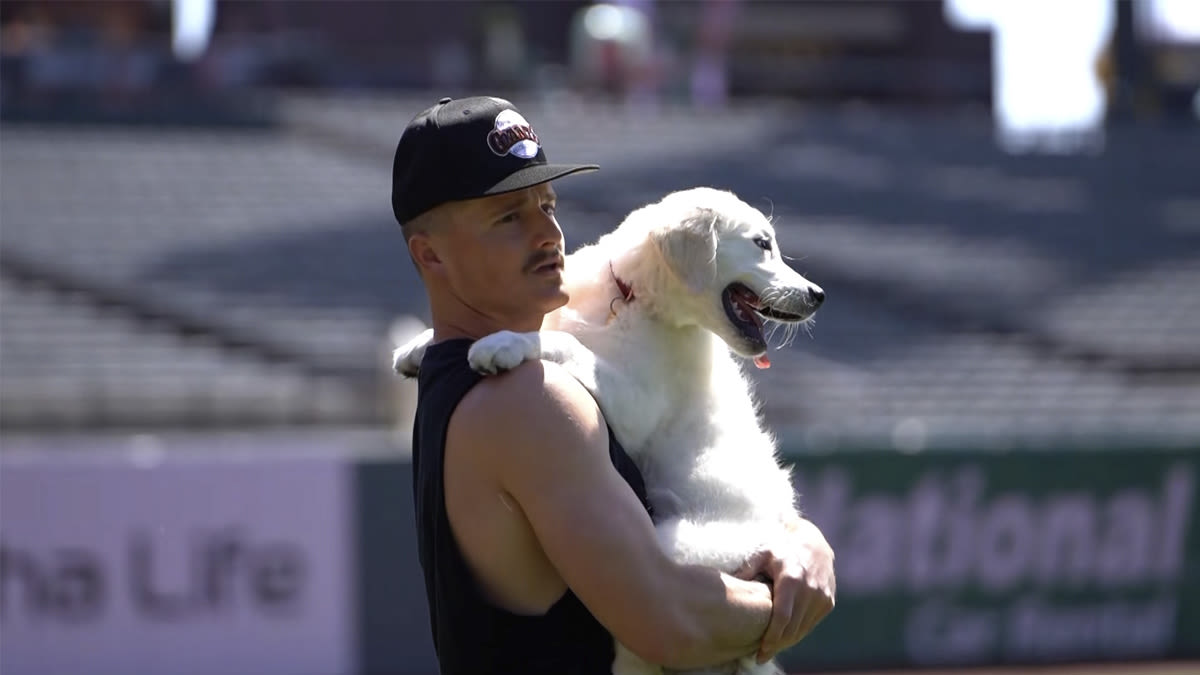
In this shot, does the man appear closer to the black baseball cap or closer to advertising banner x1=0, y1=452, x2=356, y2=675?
the black baseball cap

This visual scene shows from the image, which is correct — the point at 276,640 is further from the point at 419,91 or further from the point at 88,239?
the point at 419,91

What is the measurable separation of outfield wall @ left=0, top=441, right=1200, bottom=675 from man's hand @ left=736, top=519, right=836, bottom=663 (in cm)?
712

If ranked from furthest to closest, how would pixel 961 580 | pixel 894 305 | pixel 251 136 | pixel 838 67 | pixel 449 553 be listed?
pixel 838 67, pixel 251 136, pixel 894 305, pixel 961 580, pixel 449 553

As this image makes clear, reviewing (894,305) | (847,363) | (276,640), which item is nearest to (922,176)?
(894,305)

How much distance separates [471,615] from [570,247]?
11834mm

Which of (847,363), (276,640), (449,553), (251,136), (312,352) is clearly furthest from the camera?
(251,136)

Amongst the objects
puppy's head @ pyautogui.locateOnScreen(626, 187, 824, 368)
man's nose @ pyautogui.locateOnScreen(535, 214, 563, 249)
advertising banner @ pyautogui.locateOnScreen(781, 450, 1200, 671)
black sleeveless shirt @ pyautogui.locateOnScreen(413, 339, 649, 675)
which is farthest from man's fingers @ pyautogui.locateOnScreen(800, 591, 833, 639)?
advertising banner @ pyautogui.locateOnScreen(781, 450, 1200, 671)

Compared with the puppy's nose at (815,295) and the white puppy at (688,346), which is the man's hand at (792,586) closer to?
the white puppy at (688,346)

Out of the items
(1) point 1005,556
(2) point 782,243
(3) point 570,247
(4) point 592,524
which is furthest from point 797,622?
(2) point 782,243

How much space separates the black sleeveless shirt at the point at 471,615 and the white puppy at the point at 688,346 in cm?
18

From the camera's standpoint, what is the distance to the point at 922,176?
57.9 ft

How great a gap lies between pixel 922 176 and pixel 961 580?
26.1 ft

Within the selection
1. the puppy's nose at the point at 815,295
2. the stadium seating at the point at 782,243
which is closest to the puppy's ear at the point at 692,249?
the puppy's nose at the point at 815,295

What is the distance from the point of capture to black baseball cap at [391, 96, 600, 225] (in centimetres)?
219
